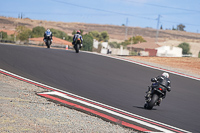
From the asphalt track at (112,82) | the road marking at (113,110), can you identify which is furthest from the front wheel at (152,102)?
the road marking at (113,110)

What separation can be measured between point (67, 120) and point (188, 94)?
8751mm

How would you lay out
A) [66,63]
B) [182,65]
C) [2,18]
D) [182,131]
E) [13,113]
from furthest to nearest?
[2,18]
[182,65]
[66,63]
[182,131]
[13,113]

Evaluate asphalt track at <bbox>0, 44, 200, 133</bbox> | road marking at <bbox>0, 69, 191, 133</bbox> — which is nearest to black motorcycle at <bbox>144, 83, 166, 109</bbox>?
asphalt track at <bbox>0, 44, 200, 133</bbox>

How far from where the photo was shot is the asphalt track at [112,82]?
37.4 feet

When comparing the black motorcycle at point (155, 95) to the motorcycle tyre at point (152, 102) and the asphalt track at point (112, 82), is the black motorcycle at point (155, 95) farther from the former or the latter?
the asphalt track at point (112, 82)

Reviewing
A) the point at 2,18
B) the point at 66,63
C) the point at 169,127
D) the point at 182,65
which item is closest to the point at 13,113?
the point at 169,127

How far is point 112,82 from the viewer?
1694cm

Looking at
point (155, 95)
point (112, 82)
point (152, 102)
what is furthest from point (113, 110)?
point (112, 82)

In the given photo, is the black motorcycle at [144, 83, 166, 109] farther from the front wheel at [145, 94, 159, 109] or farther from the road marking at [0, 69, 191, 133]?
the road marking at [0, 69, 191, 133]

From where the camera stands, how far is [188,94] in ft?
52.2

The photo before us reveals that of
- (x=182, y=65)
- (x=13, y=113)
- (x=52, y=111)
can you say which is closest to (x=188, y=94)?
(x=52, y=111)

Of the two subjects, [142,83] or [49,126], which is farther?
[142,83]

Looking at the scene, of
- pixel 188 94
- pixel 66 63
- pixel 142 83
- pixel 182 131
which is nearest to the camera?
pixel 182 131

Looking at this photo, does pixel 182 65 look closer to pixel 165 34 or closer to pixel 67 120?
pixel 67 120
